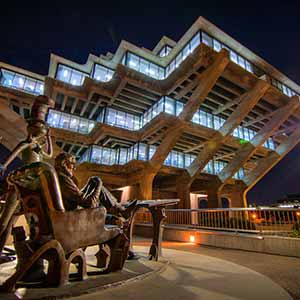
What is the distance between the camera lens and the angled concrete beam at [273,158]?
21125mm

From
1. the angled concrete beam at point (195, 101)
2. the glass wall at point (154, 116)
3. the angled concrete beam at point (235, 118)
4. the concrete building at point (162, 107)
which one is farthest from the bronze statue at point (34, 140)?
the angled concrete beam at point (235, 118)

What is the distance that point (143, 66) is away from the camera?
18562 millimetres

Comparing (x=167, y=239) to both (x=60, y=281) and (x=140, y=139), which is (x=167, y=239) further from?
(x=140, y=139)

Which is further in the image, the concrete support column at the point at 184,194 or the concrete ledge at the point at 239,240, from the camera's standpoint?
the concrete support column at the point at 184,194

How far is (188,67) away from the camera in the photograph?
1573 cm

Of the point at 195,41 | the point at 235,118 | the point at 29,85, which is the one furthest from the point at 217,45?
the point at 29,85

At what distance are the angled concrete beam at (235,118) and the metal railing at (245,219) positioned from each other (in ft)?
28.3

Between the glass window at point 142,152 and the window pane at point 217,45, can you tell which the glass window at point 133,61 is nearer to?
the window pane at point 217,45

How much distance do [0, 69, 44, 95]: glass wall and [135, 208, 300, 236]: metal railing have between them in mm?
17840

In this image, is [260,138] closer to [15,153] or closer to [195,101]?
[195,101]

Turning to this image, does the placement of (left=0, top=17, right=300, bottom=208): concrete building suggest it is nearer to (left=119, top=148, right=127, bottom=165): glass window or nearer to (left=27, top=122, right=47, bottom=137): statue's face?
(left=119, top=148, right=127, bottom=165): glass window

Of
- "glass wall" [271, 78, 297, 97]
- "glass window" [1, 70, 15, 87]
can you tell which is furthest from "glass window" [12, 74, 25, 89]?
"glass wall" [271, 78, 297, 97]

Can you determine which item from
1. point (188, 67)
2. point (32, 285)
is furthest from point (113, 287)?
point (188, 67)

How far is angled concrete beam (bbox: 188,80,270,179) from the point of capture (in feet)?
55.6
